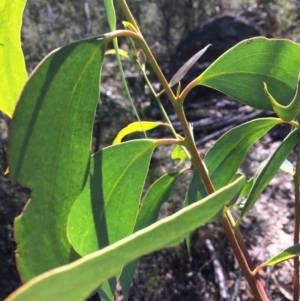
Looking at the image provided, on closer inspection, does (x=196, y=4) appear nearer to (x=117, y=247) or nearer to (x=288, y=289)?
(x=288, y=289)

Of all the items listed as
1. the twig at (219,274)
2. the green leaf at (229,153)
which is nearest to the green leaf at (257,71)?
the green leaf at (229,153)

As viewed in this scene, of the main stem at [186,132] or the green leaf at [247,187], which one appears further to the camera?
the green leaf at [247,187]

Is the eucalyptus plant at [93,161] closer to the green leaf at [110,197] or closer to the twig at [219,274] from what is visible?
the green leaf at [110,197]

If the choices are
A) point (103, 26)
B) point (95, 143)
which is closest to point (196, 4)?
point (103, 26)

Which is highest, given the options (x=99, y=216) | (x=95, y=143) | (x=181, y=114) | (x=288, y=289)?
(x=181, y=114)

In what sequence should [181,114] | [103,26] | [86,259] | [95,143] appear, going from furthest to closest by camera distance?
[103,26] < [95,143] < [181,114] < [86,259]

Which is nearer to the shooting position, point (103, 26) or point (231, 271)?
point (231, 271)
